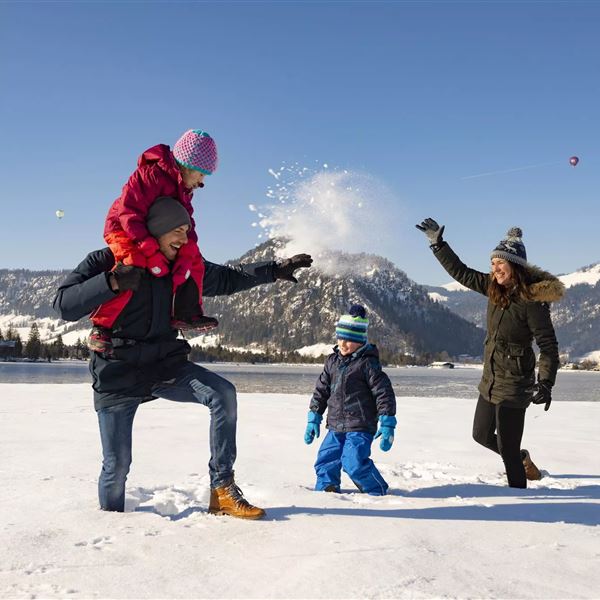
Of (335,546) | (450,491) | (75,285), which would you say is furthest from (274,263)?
(450,491)

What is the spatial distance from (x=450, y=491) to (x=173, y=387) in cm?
271

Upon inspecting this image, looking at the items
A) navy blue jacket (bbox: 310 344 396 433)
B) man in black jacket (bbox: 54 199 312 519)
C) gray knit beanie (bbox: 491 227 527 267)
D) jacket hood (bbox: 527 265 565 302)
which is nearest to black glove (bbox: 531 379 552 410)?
jacket hood (bbox: 527 265 565 302)

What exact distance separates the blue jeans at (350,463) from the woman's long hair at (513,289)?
184 cm

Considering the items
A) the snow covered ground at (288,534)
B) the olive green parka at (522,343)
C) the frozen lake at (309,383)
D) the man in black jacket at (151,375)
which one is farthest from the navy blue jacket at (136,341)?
the frozen lake at (309,383)

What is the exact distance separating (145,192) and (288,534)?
7.41 feet

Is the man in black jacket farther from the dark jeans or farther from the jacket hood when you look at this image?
the jacket hood

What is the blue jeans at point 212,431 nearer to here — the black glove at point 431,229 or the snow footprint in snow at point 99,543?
the snow footprint in snow at point 99,543

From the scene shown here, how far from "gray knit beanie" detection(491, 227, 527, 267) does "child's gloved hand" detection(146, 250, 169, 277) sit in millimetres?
3453

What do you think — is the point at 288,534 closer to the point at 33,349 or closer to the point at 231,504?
the point at 231,504

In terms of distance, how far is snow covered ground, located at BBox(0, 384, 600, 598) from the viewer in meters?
2.48

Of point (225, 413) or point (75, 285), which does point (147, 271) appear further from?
point (225, 413)

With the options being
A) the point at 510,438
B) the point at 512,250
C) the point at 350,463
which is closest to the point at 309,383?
the point at 510,438

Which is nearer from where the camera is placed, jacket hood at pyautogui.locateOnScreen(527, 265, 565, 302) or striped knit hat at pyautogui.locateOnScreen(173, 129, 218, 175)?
striped knit hat at pyautogui.locateOnScreen(173, 129, 218, 175)

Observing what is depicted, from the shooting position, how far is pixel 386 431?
500cm
